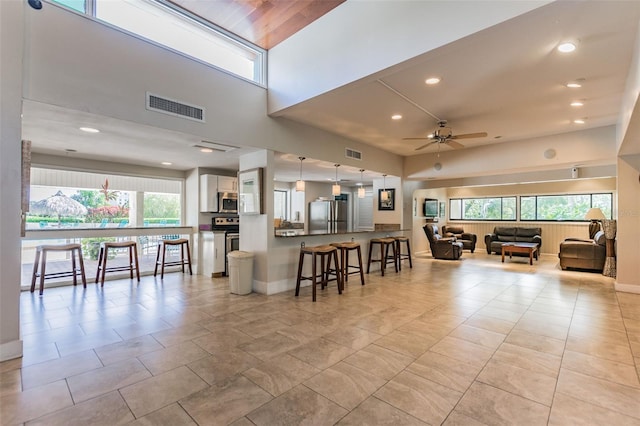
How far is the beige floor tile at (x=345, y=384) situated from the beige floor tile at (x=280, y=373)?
0.09 metres

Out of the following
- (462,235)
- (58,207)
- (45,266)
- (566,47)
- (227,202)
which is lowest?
(45,266)

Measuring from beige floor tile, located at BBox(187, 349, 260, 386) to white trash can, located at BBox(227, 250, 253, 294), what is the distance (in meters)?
1.94

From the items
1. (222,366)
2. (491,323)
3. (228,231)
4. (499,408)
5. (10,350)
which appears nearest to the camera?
(499,408)

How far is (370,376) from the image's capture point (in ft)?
7.18

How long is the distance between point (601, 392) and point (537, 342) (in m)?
0.81

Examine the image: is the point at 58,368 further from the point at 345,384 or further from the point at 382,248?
the point at 382,248

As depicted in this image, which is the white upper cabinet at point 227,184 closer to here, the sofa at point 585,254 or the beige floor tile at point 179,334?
the beige floor tile at point 179,334

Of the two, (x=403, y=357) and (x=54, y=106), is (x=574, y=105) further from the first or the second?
(x=54, y=106)

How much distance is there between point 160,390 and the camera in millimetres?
2012

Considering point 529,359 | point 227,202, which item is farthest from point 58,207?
point 529,359

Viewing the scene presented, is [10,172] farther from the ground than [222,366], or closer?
farther from the ground

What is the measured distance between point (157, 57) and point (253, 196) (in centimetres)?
210

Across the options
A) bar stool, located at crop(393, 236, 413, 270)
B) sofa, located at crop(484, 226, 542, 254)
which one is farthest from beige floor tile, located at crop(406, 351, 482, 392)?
sofa, located at crop(484, 226, 542, 254)

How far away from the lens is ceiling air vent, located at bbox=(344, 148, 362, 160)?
236 inches
